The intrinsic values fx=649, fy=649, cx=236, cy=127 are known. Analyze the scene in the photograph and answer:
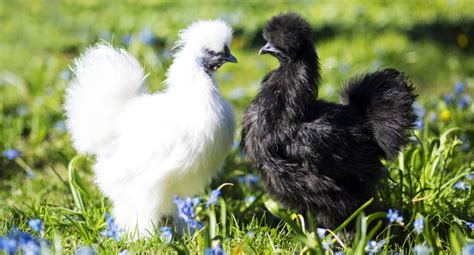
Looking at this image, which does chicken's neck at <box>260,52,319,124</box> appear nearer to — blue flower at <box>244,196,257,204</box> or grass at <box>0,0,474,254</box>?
grass at <box>0,0,474,254</box>

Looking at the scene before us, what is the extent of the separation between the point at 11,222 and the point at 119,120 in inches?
35.2

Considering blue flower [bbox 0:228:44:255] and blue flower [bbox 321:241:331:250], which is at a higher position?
blue flower [bbox 0:228:44:255]

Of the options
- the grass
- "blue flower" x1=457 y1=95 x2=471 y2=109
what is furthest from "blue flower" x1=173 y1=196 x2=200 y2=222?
"blue flower" x1=457 y1=95 x2=471 y2=109

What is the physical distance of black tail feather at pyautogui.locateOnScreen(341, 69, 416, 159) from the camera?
3.45 m

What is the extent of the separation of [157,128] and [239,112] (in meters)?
2.79

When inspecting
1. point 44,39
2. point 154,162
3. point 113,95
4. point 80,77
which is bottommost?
point 154,162

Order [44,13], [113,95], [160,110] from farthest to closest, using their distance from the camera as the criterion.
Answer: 1. [44,13]
2. [113,95]
3. [160,110]

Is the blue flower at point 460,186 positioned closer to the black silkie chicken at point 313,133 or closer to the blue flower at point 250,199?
the black silkie chicken at point 313,133

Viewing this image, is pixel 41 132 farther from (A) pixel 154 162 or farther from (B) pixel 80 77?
(A) pixel 154 162

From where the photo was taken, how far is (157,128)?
350cm

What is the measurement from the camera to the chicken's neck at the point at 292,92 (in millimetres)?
3406

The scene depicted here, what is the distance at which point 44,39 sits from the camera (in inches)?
325

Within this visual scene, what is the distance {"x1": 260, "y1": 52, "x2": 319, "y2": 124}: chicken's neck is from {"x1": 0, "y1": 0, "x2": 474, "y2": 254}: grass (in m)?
0.52

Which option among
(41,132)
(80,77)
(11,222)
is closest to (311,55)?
(80,77)
